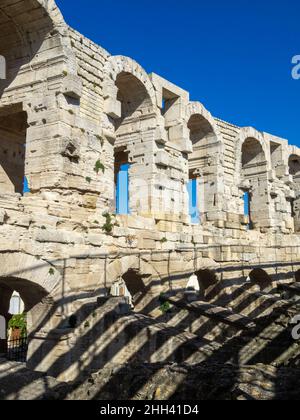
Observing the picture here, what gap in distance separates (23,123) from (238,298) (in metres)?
7.56

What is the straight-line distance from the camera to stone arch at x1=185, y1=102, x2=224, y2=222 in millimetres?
13827

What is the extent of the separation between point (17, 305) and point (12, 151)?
11.4 metres

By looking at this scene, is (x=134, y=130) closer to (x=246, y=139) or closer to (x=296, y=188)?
(x=246, y=139)

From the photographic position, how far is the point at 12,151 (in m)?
11.4

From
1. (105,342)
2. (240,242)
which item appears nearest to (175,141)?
(240,242)

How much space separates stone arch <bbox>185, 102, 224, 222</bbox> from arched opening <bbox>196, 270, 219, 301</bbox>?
194 centimetres

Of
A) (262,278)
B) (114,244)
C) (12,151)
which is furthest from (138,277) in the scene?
(262,278)

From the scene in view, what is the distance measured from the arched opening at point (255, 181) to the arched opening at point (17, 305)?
362 inches

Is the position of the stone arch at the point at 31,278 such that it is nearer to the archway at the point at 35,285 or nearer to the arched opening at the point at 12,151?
the archway at the point at 35,285

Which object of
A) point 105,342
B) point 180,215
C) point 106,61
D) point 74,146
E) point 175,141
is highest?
point 106,61

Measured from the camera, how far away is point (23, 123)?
11.3 metres

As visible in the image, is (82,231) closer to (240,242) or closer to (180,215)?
(180,215)

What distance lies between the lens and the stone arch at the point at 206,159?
13.8 metres

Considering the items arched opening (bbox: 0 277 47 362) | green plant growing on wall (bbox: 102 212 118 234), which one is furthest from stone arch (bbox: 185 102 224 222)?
arched opening (bbox: 0 277 47 362)
